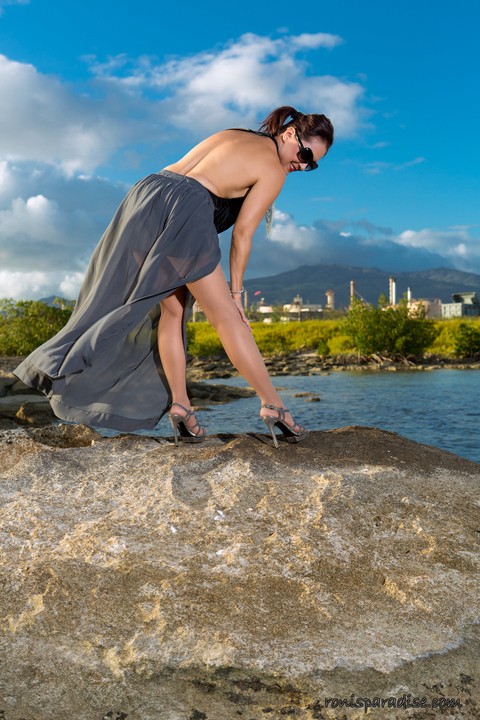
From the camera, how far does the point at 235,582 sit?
9.86 ft

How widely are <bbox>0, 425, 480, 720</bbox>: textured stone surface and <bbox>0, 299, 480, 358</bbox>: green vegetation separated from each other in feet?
76.0

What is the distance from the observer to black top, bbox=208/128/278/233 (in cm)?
445

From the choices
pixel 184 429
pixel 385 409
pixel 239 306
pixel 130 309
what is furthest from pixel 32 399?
pixel 239 306

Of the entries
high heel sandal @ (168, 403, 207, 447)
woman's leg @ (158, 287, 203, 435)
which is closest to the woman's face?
woman's leg @ (158, 287, 203, 435)

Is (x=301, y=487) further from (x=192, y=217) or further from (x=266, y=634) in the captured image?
(x=192, y=217)

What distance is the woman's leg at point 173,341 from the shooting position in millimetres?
4551

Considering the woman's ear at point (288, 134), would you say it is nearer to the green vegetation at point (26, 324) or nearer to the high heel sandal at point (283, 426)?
the high heel sandal at point (283, 426)

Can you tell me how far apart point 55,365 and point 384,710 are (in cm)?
281

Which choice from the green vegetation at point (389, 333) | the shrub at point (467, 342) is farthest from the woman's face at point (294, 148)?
the shrub at point (467, 342)

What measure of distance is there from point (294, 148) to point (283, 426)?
1814mm

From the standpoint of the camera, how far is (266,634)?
270cm

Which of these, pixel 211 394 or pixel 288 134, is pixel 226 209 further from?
pixel 211 394

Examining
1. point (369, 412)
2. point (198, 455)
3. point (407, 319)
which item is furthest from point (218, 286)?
point (407, 319)

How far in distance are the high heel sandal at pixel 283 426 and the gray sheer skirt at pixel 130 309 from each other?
79 centimetres
